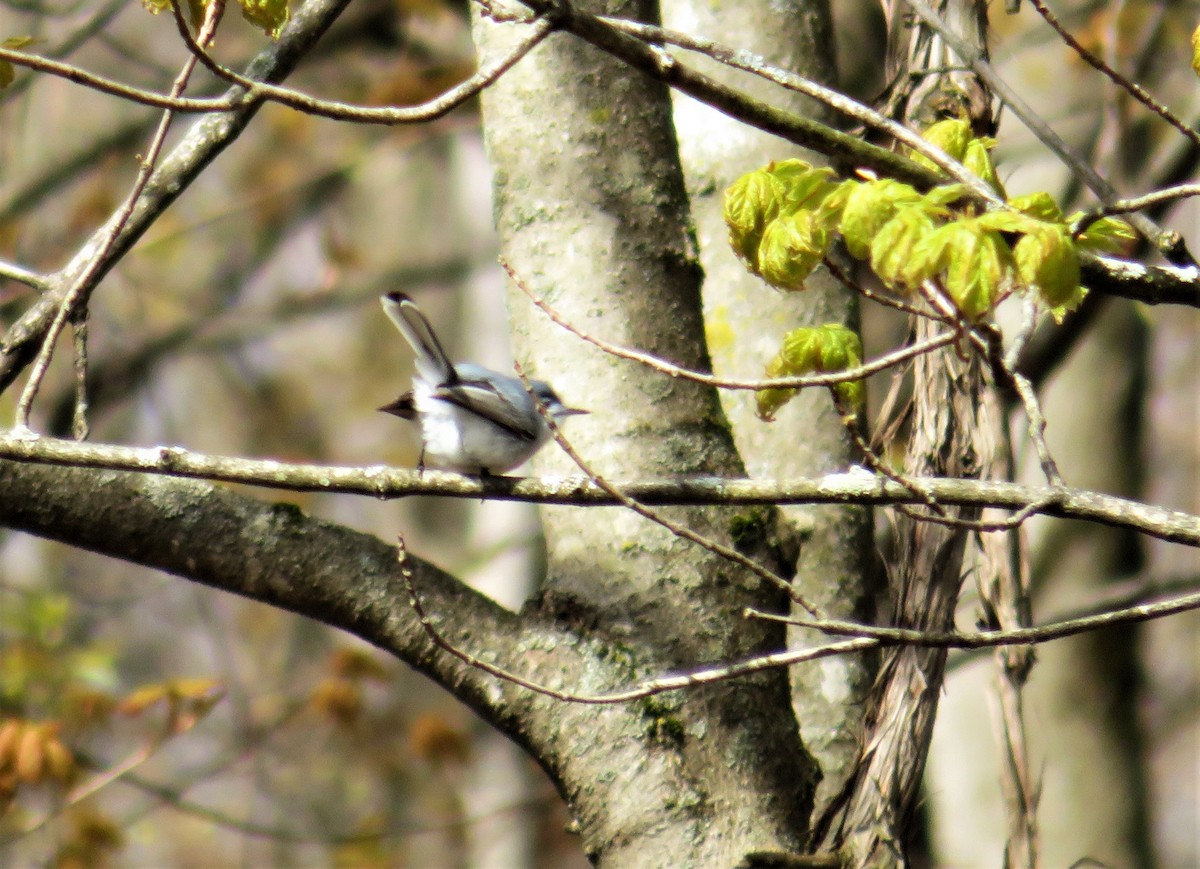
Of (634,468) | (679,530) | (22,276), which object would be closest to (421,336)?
(634,468)

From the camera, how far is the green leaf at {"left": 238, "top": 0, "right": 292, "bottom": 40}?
6.72 ft

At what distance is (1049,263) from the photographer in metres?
1.52

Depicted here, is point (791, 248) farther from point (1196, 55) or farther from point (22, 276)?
point (22, 276)

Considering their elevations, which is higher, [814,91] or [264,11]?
[264,11]

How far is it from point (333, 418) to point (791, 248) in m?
15.1

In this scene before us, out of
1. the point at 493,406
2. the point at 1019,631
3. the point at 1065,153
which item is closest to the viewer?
the point at 1019,631

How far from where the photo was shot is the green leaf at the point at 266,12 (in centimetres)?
205

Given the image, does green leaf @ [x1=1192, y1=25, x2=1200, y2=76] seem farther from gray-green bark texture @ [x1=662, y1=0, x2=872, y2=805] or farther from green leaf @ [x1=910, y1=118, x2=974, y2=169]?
gray-green bark texture @ [x1=662, y1=0, x2=872, y2=805]

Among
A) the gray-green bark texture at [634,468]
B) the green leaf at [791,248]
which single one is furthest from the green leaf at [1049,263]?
the gray-green bark texture at [634,468]

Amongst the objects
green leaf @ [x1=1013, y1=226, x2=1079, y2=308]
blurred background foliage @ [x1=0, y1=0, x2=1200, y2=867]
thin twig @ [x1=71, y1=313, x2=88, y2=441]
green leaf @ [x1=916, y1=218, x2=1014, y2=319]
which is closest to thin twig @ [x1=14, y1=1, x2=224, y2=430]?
thin twig @ [x1=71, y1=313, x2=88, y2=441]

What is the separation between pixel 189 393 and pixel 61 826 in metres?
8.27

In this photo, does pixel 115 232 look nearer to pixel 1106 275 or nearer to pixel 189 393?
pixel 1106 275

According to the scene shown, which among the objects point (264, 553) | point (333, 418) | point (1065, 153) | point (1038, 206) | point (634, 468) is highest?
point (333, 418)

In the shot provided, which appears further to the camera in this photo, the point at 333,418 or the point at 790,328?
the point at 333,418
